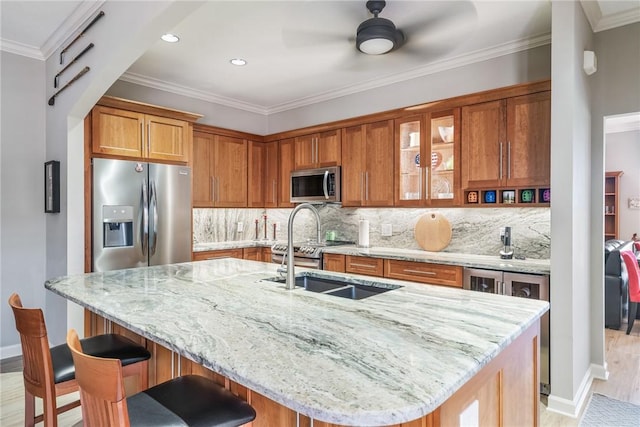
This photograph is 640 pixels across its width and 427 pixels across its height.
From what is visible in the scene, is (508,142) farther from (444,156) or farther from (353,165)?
(353,165)

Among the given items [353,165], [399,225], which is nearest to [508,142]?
[399,225]

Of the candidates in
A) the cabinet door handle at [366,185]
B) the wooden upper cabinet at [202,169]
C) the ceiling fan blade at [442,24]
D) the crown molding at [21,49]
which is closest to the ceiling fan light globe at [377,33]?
the ceiling fan blade at [442,24]

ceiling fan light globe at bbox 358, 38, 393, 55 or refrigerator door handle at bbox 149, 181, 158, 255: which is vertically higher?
ceiling fan light globe at bbox 358, 38, 393, 55

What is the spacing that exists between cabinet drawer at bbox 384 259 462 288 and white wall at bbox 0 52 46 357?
3315 millimetres

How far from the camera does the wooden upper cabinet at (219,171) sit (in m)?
4.54

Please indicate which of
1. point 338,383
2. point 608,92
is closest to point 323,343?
point 338,383

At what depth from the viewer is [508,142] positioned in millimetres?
3195

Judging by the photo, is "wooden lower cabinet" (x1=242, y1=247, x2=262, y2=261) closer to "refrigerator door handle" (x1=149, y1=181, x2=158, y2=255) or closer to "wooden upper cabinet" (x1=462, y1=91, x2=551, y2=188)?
"refrigerator door handle" (x1=149, y1=181, x2=158, y2=255)

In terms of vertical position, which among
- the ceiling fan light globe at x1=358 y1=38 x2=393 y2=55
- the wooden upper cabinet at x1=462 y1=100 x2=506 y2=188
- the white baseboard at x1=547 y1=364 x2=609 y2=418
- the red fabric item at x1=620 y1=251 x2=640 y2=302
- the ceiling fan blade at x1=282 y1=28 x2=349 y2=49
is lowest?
the white baseboard at x1=547 y1=364 x2=609 y2=418

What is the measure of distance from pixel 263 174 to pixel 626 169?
269 inches

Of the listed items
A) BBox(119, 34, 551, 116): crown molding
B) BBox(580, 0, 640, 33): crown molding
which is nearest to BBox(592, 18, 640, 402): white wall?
BBox(580, 0, 640, 33): crown molding

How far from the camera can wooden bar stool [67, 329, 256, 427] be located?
1004 millimetres

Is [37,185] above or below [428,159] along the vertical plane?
below

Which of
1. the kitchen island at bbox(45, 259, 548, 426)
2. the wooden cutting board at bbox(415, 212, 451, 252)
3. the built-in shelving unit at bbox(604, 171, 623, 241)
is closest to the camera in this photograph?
the kitchen island at bbox(45, 259, 548, 426)
